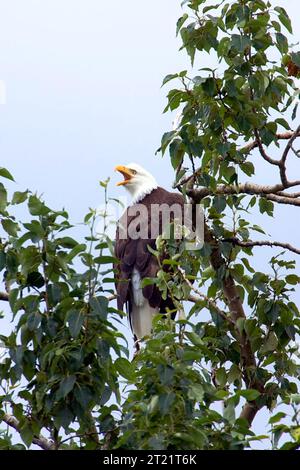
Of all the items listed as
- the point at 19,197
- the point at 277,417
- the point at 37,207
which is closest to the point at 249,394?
the point at 277,417

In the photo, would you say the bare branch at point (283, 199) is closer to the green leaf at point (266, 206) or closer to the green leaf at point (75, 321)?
the green leaf at point (266, 206)

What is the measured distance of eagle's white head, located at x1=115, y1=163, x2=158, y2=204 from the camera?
9.78 metres

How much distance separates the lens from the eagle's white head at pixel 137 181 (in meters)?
9.78

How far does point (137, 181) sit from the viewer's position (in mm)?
9922

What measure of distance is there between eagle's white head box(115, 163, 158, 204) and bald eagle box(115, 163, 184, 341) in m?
0.33

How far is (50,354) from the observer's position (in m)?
5.41

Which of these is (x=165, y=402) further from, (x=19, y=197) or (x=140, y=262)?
(x=140, y=262)

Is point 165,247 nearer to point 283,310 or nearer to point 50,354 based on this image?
point 283,310

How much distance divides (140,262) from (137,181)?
4.06 ft

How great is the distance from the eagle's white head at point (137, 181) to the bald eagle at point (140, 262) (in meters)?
0.33

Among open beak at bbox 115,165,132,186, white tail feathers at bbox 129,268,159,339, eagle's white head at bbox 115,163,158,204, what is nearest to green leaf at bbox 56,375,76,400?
white tail feathers at bbox 129,268,159,339

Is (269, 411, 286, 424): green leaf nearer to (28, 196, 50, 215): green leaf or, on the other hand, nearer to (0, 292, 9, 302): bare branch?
(28, 196, 50, 215): green leaf

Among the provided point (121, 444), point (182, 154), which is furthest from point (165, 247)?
point (121, 444)
